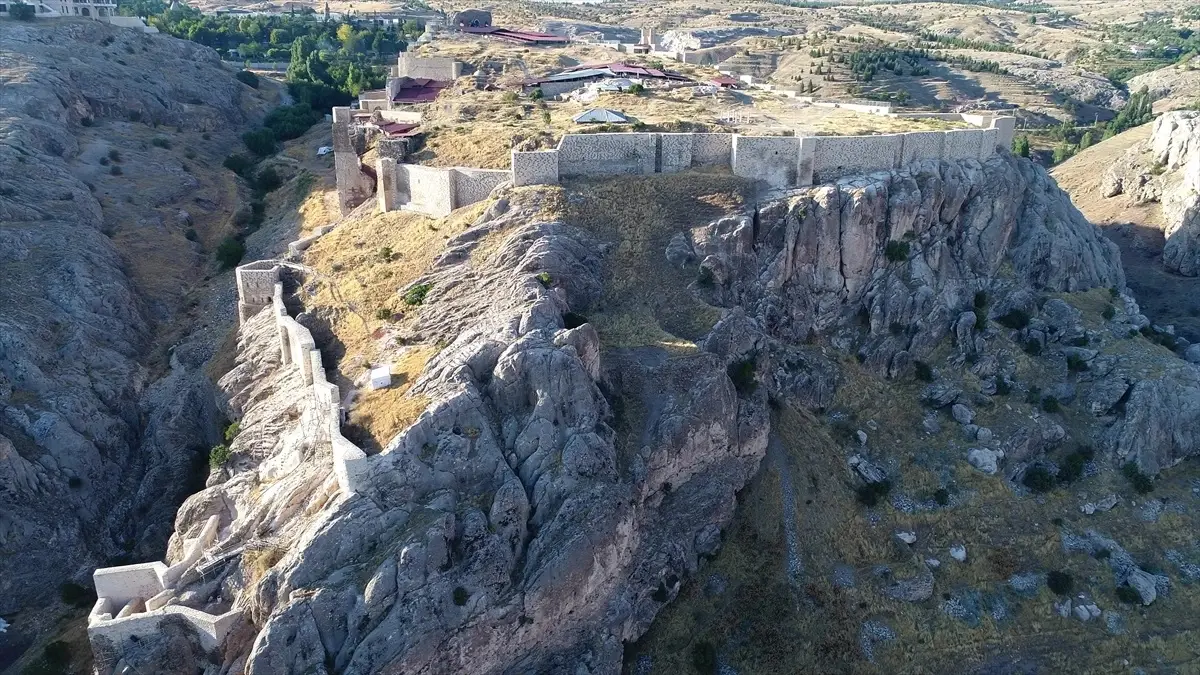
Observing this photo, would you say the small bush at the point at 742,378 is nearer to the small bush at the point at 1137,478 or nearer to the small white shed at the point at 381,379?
the small white shed at the point at 381,379

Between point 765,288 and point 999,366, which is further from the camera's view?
point 999,366

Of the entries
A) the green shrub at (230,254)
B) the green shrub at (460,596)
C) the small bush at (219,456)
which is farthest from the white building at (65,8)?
the green shrub at (460,596)

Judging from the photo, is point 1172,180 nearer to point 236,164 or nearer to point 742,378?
point 742,378

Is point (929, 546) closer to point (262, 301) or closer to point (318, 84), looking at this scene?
point (262, 301)

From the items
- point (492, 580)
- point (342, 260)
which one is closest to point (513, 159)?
point (342, 260)

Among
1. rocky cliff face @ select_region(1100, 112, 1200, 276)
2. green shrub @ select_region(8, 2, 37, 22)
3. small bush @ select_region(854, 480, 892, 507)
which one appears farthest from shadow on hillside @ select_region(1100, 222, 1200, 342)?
green shrub @ select_region(8, 2, 37, 22)
